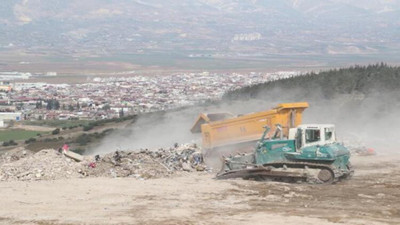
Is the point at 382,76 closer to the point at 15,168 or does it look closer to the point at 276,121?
the point at 276,121

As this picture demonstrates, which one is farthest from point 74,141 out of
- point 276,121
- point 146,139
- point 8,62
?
point 8,62

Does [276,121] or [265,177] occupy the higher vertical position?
[276,121]

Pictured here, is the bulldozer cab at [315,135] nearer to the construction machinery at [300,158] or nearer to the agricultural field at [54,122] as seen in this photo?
the construction machinery at [300,158]

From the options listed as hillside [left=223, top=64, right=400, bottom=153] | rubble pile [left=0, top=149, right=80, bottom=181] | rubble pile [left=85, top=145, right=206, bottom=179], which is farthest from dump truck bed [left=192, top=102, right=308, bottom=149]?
hillside [left=223, top=64, right=400, bottom=153]

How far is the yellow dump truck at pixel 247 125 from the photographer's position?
20.7 metres

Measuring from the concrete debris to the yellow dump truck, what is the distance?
92 centimetres

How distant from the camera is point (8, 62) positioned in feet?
572

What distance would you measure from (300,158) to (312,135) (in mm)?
726

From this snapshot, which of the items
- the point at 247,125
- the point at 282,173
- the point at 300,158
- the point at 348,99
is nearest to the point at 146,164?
the point at 247,125

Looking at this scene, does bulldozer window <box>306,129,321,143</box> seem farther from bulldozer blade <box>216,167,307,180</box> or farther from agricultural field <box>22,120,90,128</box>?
agricultural field <box>22,120,90,128</box>

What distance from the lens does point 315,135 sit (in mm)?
18266

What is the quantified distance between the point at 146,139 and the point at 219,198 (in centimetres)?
2280

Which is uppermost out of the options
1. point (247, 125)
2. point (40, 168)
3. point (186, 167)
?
point (247, 125)

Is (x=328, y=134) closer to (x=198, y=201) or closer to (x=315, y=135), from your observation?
(x=315, y=135)
